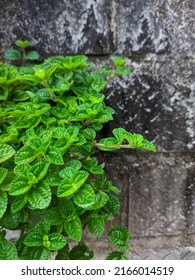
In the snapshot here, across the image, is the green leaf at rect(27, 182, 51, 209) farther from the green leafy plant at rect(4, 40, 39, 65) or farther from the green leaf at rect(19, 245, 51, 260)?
the green leafy plant at rect(4, 40, 39, 65)

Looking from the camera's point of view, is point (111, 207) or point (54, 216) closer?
point (54, 216)

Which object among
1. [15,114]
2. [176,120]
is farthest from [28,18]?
[176,120]

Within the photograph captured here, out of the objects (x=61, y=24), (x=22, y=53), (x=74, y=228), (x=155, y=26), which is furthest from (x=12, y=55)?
(x=74, y=228)

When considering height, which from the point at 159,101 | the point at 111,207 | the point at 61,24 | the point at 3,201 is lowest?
the point at 111,207

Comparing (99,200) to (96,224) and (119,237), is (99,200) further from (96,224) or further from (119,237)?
(119,237)

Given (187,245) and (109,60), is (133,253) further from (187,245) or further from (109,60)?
(109,60)

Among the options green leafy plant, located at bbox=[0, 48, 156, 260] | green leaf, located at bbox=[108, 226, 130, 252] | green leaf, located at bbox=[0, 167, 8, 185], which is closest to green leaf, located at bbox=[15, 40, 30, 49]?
green leafy plant, located at bbox=[0, 48, 156, 260]
